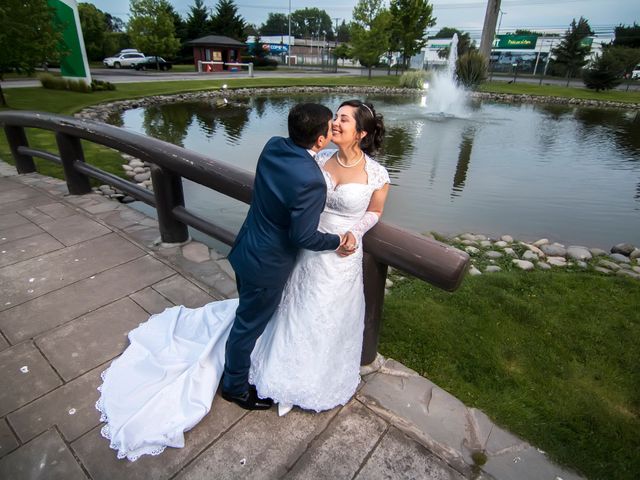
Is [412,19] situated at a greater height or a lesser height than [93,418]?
greater

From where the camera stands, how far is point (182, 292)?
341 centimetres

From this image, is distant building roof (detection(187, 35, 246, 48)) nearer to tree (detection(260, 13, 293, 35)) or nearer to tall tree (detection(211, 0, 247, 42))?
tall tree (detection(211, 0, 247, 42))

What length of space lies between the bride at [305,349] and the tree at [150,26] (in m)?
38.7

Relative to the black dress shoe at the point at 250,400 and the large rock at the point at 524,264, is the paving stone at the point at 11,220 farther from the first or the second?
the large rock at the point at 524,264

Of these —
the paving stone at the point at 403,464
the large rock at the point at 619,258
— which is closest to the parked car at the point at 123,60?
the large rock at the point at 619,258

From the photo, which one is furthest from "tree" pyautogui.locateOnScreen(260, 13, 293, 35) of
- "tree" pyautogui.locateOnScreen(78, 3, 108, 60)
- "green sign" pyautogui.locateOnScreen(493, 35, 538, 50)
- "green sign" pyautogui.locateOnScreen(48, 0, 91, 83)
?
"green sign" pyautogui.locateOnScreen(48, 0, 91, 83)

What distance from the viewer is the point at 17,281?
3.44 m

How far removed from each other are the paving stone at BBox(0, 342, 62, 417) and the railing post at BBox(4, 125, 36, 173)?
4.88 m

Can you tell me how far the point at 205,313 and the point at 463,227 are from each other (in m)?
5.34

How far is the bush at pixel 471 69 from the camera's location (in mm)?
23141

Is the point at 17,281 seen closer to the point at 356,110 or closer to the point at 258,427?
the point at 258,427

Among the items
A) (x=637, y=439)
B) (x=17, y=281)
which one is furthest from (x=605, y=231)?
(x=17, y=281)

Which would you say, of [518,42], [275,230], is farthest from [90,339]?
[518,42]

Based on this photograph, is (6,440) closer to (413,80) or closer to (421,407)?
(421,407)
